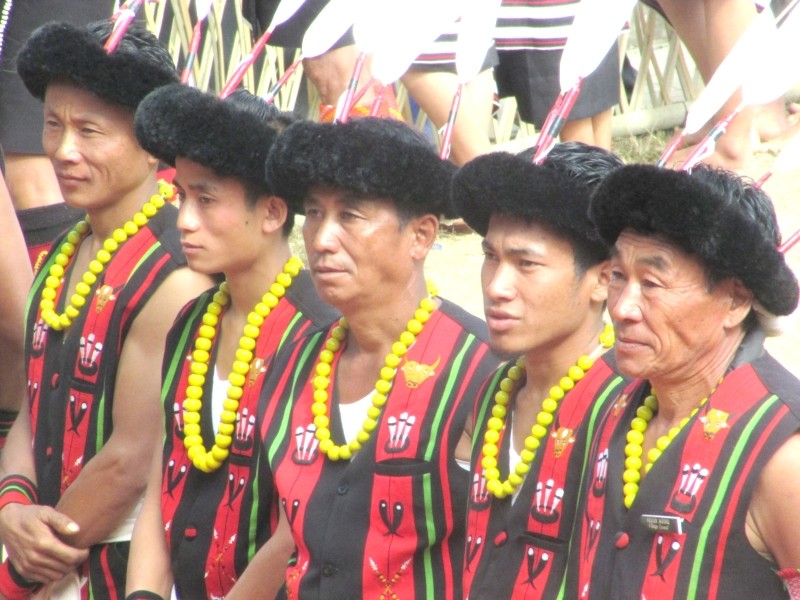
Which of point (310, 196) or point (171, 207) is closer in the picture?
point (310, 196)

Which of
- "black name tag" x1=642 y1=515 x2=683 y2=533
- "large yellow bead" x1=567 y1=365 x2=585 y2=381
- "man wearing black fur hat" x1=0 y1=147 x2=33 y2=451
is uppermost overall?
"large yellow bead" x1=567 y1=365 x2=585 y2=381

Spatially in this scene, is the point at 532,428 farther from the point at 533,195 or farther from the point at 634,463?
the point at 533,195

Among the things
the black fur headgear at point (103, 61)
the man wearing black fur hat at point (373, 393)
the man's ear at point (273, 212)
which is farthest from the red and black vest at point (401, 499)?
the black fur headgear at point (103, 61)

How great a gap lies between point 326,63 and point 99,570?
83.2 inches

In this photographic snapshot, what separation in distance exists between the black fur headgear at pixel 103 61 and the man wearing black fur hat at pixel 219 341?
0.31 m

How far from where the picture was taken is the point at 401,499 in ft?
10.3

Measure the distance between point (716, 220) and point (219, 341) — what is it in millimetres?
1566

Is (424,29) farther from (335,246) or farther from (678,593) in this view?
(678,593)

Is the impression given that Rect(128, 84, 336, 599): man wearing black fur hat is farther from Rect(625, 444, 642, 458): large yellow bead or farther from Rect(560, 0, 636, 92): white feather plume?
Rect(625, 444, 642, 458): large yellow bead

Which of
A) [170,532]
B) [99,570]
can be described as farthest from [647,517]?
[99,570]

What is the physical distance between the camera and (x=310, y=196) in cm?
331

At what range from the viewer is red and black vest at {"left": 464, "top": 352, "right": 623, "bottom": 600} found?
2891 mm

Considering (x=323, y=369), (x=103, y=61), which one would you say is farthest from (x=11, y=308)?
(x=323, y=369)

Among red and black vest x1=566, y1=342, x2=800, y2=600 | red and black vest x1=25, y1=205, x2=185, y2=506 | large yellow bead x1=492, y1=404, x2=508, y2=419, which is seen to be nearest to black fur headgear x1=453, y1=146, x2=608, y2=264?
large yellow bead x1=492, y1=404, x2=508, y2=419
